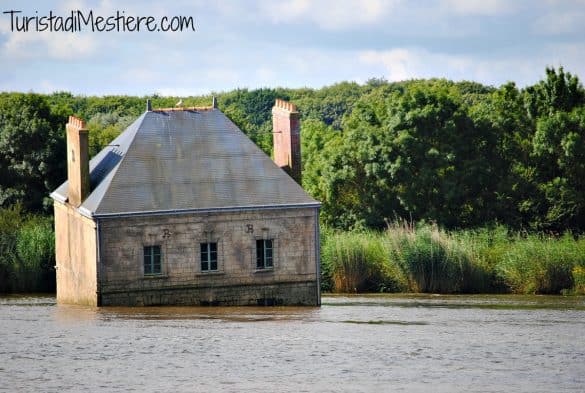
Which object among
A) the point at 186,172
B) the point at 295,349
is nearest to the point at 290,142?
the point at 186,172

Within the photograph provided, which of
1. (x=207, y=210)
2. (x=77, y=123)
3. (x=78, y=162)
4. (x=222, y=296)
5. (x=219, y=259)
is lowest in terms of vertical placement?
(x=222, y=296)

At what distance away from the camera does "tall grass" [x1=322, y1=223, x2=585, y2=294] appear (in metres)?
50.5

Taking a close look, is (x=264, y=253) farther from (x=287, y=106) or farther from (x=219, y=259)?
(x=287, y=106)

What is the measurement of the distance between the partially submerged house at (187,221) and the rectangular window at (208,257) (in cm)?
3

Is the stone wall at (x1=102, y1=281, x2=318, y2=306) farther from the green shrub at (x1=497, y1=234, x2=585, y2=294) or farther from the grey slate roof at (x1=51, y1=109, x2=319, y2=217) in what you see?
the green shrub at (x1=497, y1=234, x2=585, y2=294)

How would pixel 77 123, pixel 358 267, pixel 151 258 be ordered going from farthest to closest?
pixel 358 267, pixel 77 123, pixel 151 258

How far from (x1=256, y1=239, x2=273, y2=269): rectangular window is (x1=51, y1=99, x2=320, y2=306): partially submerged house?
3 centimetres

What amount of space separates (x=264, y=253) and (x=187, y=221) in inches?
110

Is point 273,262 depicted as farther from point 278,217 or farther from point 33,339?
point 33,339

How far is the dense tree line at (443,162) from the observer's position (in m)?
59.3

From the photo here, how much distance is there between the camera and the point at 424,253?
50906 millimetres

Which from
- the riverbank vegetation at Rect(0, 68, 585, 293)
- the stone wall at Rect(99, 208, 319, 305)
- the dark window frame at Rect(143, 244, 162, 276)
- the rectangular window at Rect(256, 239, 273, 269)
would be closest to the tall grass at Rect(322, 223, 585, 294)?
the riverbank vegetation at Rect(0, 68, 585, 293)

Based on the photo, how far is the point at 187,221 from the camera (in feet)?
150

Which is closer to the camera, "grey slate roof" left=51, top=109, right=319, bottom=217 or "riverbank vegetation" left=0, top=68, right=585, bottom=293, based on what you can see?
"grey slate roof" left=51, top=109, right=319, bottom=217
